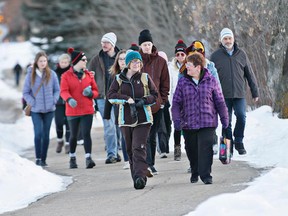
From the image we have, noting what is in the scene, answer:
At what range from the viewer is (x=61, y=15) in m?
42.4

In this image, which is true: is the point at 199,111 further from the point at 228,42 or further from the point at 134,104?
the point at 228,42

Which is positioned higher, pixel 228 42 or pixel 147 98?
pixel 228 42

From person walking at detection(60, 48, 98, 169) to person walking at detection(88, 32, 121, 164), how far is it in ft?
1.08

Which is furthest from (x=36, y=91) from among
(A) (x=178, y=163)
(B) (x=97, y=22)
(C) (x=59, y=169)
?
(B) (x=97, y=22)

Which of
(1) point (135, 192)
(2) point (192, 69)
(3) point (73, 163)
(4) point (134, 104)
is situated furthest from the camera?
(3) point (73, 163)

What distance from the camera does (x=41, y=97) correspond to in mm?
15820

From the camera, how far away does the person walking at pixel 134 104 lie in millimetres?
11945

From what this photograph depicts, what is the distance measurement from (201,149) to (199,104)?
533 millimetres

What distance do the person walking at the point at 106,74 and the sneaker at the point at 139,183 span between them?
3.94m

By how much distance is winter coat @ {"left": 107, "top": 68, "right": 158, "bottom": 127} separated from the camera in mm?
11984

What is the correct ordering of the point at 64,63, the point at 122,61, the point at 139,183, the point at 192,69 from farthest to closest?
the point at 64,63
the point at 122,61
the point at 192,69
the point at 139,183

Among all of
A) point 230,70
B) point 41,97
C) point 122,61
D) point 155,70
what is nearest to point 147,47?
point 155,70

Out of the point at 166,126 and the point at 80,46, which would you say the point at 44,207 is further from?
the point at 80,46

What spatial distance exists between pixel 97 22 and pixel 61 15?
5.87 meters
